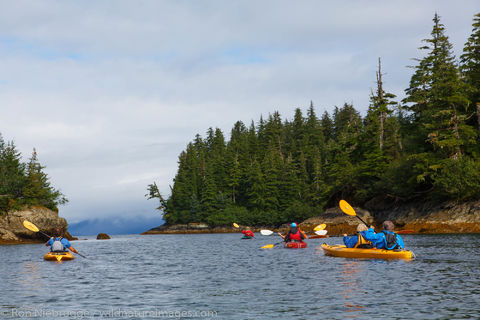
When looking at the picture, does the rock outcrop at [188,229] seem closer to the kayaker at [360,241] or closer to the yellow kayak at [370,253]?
the yellow kayak at [370,253]

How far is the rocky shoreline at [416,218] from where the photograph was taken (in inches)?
1548

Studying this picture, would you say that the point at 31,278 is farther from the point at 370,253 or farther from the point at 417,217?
the point at 417,217

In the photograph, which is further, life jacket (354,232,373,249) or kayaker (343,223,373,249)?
kayaker (343,223,373,249)

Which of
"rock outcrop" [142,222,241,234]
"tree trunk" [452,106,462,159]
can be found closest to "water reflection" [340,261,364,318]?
"tree trunk" [452,106,462,159]

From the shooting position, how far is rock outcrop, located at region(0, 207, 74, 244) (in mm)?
51719

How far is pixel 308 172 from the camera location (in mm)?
105312

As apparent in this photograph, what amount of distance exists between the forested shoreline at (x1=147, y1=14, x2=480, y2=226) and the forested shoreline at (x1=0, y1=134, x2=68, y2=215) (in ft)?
122

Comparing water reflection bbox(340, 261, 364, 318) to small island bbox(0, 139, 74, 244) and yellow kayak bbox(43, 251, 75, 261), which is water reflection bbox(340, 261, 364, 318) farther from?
small island bbox(0, 139, 74, 244)

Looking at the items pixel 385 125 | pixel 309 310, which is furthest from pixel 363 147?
pixel 309 310

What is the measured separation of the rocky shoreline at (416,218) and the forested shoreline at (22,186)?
3360cm

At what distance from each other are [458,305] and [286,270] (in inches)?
318

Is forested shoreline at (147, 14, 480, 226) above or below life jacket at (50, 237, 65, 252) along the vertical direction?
above

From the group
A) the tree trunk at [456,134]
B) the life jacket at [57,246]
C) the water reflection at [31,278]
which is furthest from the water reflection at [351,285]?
the tree trunk at [456,134]

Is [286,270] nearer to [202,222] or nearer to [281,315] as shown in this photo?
[281,315]
